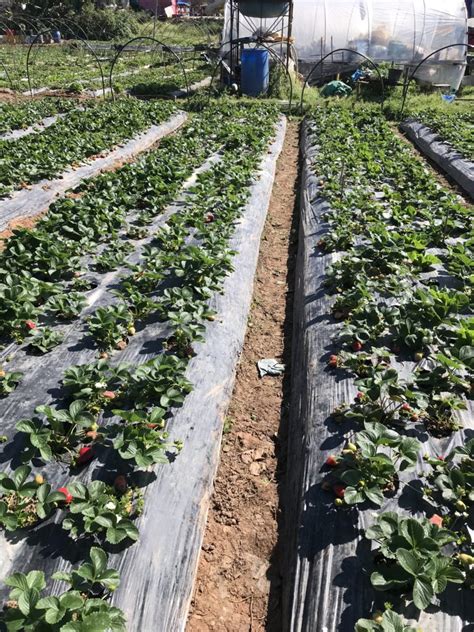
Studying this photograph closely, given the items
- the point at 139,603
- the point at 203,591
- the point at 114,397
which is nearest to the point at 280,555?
the point at 203,591

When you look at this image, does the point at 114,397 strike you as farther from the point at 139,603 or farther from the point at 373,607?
the point at 373,607

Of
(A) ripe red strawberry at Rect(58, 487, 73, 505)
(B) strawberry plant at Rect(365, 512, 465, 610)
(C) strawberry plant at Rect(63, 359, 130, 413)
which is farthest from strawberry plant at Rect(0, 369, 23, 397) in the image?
(B) strawberry plant at Rect(365, 512, 465, 610)

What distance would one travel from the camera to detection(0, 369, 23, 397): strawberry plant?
346cm

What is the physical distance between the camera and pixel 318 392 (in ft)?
11.9

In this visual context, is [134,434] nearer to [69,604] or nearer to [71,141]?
[69,604]

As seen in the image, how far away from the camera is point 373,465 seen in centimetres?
270

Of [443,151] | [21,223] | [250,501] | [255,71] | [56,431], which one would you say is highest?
[255,71]

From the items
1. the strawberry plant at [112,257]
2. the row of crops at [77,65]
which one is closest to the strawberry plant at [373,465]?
the strawberry plant at [112,257]

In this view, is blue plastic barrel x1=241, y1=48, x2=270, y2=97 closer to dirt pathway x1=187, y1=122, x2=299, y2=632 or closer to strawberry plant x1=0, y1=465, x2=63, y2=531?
dirt pathway x1=187, y1=122, x2=299, y2=632

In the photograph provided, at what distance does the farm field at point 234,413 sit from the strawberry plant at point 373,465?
13 millimetres

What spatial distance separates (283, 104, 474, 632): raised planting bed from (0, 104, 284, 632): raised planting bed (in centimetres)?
63

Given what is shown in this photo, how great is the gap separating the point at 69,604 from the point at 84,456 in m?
1.01

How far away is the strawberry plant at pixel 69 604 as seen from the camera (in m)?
2.00

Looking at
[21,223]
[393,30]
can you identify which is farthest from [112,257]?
[393,30]
